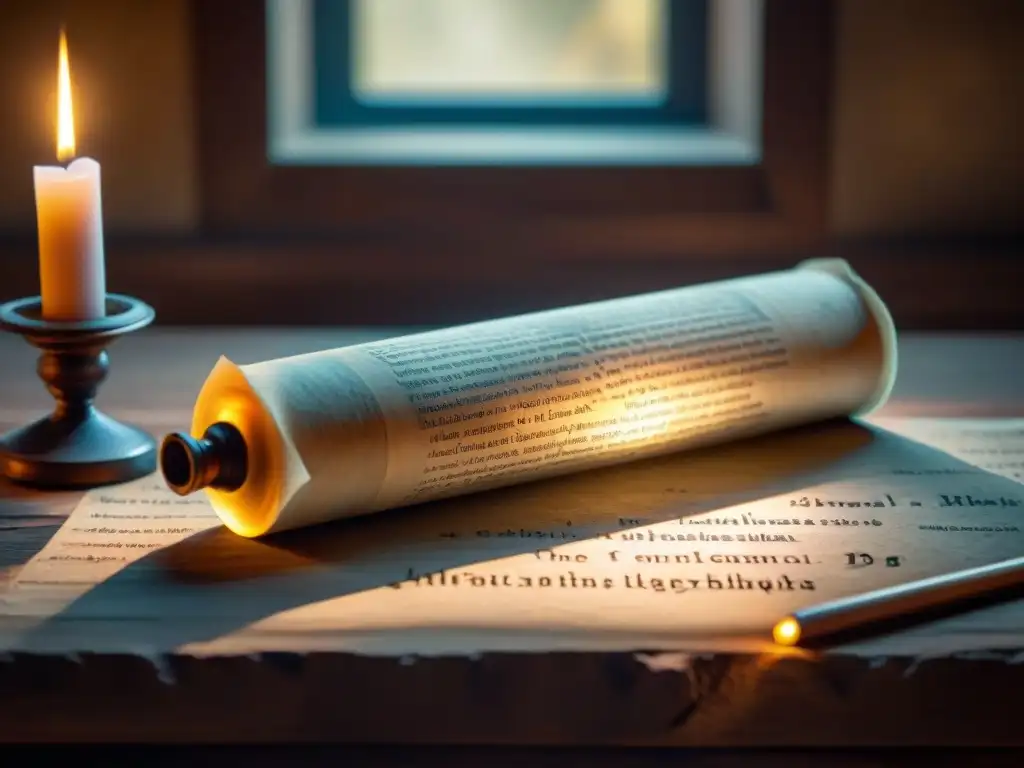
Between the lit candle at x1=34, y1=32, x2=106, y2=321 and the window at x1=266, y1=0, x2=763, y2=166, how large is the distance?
1.57ft

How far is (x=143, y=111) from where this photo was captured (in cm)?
125

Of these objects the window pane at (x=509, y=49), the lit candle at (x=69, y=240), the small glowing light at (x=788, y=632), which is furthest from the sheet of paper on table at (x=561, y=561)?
the window pane at (x=509, y=49)

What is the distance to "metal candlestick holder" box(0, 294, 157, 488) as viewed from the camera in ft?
2.64

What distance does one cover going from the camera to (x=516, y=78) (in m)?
1.47

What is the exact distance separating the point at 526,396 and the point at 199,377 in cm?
37

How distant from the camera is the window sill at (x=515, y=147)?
127cm

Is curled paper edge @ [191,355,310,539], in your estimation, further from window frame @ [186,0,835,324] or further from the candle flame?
window frame @ [186,0,835,324]

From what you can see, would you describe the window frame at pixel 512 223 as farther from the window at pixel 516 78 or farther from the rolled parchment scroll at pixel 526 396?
the rolled parchment scroll at pixel 526 396

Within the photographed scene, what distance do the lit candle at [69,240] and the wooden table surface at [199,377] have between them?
4.2 inches

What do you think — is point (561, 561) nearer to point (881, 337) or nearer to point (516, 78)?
point (881, 337)

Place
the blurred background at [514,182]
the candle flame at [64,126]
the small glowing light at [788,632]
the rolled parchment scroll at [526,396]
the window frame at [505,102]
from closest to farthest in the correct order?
the small glowing light at [788,632] → the rolled parchment scroll at [526,396] → the candle flame at [64,126] → the blurred background at [514,182] → the window frame at [505,102]

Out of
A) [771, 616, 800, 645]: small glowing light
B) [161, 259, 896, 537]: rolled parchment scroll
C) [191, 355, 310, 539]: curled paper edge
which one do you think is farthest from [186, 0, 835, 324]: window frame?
[771, 616, 800, 645]: small glowing light

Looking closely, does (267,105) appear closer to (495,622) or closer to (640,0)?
(640,0)

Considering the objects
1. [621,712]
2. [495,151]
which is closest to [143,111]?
[495,151]
